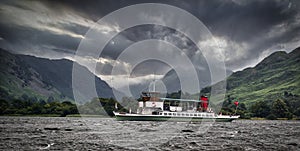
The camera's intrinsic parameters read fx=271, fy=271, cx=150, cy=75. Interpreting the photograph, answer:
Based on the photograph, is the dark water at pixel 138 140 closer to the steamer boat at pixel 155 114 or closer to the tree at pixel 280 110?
the steamer boat at pixel 155 114

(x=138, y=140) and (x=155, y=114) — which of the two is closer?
(x=138, y=140)

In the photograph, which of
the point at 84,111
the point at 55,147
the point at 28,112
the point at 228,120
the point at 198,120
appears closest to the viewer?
the point at 55,147

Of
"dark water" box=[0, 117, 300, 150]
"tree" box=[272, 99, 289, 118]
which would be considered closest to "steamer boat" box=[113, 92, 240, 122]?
"dark water" box=[0, 117, 300, 150]

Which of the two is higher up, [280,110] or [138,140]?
[280,110]

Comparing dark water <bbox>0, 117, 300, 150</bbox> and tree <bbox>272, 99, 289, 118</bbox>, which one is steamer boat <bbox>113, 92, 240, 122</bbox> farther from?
tree <bbox>272, 99, 289, 118</bbox>

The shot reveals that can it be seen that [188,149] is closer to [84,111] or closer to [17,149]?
[17,149]

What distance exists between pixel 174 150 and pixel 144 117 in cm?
7751

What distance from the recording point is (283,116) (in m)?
194

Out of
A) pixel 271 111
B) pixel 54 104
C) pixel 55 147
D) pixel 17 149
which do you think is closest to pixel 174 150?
pixel 55 147

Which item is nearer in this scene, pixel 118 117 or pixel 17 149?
pixel 17 149

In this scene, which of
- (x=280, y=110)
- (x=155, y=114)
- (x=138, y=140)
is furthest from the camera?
(x=280, y=110)

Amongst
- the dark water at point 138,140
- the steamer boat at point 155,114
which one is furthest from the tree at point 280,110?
the dark water at point 138,140

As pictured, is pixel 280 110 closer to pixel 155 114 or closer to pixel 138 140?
pixel 155 114

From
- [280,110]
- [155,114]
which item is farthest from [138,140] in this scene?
[280,110]
